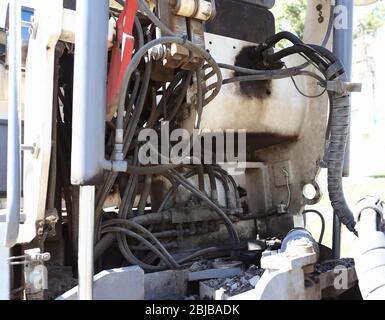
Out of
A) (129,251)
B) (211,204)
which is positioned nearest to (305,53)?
(211,204)

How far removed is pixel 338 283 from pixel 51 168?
3.38ft

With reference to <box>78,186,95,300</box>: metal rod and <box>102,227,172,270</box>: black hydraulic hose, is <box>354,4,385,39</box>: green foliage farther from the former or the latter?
<box>78,186,95,300</box>: metal rod

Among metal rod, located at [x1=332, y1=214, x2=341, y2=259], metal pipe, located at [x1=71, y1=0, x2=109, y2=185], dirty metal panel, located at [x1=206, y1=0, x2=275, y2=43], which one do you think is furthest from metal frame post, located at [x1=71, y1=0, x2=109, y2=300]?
metal rod, located at [x1=332, y1=214, x2=341, y2=259]

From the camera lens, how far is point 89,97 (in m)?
1.19

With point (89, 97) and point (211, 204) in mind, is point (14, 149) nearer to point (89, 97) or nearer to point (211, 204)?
point (89, 97)

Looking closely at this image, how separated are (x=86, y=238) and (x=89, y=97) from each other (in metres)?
0.36

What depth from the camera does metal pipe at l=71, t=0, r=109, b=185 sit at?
1.18m

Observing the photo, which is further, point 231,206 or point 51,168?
point 231,206

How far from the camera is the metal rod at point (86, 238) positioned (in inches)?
46.4

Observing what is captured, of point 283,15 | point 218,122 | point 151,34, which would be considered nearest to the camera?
point 151,34

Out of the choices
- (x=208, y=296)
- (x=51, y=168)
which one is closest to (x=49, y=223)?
(x=51, y=168)

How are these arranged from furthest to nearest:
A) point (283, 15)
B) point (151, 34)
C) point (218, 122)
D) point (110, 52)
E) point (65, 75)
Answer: point (283, 15) → point (218, 122) → point (65, 75) → point (151, 34) → point (110, 52)

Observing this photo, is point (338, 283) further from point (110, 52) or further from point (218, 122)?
point (110, 52)
